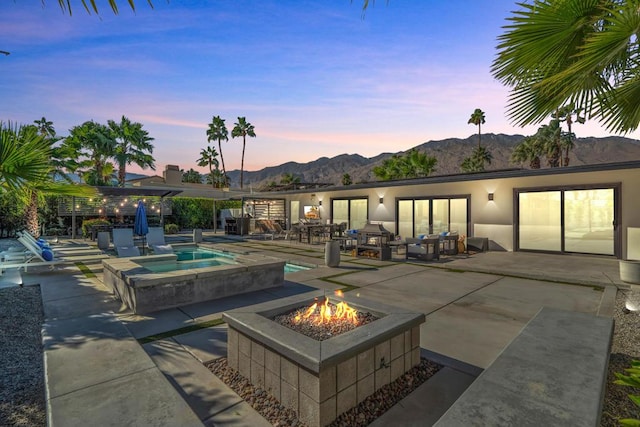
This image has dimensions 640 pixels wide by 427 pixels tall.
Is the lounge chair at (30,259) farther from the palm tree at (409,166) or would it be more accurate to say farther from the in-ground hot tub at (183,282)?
the palm tree at (409,166)

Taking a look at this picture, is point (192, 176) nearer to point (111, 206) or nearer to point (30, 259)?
point (111, 206)

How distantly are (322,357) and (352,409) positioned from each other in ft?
2.05

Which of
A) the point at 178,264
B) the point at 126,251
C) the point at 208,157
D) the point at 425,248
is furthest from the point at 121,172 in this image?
the point at 425,248

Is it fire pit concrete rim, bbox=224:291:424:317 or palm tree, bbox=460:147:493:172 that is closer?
fire pit concrete rim, bbox=224:291:424:317

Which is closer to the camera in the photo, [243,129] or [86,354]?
[86,354]

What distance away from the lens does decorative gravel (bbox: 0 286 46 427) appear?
8.10 feet

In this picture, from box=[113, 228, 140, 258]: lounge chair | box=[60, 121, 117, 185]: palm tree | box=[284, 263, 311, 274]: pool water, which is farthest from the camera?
box=[60, 121, 117, 185]: palm tree

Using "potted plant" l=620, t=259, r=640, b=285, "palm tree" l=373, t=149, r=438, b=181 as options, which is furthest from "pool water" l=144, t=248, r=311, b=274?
"palm tree" l=373, t=149, r=438, b=181

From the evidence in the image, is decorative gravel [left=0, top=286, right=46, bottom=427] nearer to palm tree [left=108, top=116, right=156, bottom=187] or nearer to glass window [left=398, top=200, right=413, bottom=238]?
glass window [left=398, top=200, right=413, bottom=238]

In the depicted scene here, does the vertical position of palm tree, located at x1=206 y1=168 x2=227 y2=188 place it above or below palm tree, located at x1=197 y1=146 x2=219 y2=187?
below

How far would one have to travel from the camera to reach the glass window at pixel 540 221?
1129 cm

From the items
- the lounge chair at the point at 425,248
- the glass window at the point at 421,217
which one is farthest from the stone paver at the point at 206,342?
the glass window at the point at 421,217

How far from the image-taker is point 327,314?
3.40 m

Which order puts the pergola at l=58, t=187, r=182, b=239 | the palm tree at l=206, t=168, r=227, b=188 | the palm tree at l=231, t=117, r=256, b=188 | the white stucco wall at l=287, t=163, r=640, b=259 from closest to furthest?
1. the white stucco wall at l=287, t=163, r=640, b=259
2. the pergola at l=58, t=187, r=182, b=239
3. the palm tree at l=231, t=117, r=256, b=188
4. the palm tree at l=206, t=168, r=227, b=188
